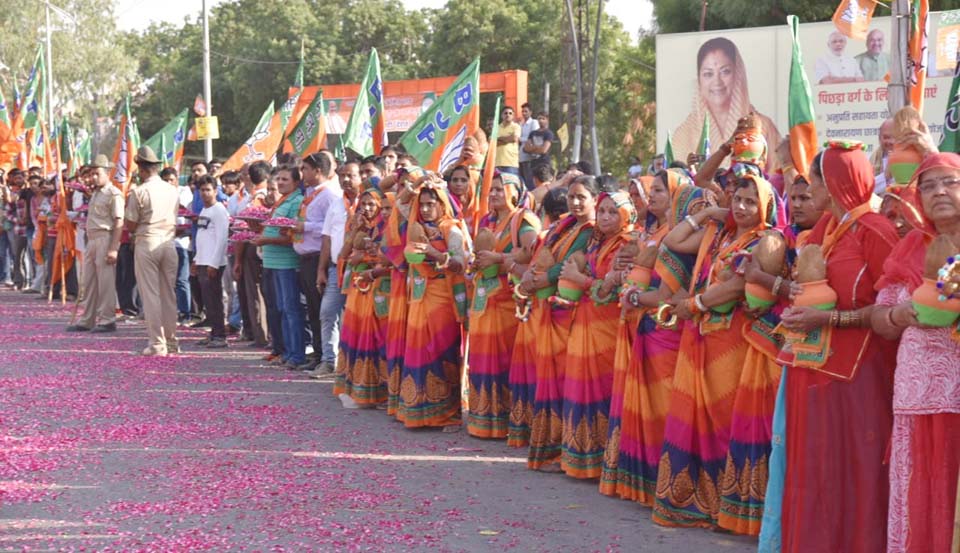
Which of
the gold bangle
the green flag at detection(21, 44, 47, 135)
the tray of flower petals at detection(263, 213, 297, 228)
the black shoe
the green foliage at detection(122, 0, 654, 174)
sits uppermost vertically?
the green foliage at detection(122, 0, 654, 174)

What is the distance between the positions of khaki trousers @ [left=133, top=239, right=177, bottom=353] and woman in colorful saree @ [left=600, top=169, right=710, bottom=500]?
745 cm

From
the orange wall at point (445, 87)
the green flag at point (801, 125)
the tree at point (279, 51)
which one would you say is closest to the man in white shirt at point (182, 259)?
the orange wall at point (445, 87)

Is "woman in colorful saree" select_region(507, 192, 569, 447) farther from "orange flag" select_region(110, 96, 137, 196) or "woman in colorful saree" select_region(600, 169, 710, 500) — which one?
"orange flag" select_region(110, 96, 137, 196)

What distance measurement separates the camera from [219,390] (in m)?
10.7

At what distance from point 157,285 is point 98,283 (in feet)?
9.79

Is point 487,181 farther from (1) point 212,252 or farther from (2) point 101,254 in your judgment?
(2) point 101,254

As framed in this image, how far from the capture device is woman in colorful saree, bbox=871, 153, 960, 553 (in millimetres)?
4379

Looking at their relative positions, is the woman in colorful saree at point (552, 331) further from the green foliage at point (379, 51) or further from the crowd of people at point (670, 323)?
the green foliage at point (379, 51)

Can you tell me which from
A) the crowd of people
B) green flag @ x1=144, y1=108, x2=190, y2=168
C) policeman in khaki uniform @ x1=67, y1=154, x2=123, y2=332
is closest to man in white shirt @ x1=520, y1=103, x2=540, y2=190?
green flag @ x1=144, y1=108, x2=190, y2=168

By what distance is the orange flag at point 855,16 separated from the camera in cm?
927

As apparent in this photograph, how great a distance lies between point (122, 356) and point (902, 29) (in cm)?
876

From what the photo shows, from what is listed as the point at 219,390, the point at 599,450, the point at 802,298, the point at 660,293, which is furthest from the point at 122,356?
the point at 802,298

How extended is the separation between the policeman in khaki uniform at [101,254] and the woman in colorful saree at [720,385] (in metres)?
9.55

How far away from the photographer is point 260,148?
18172mm
